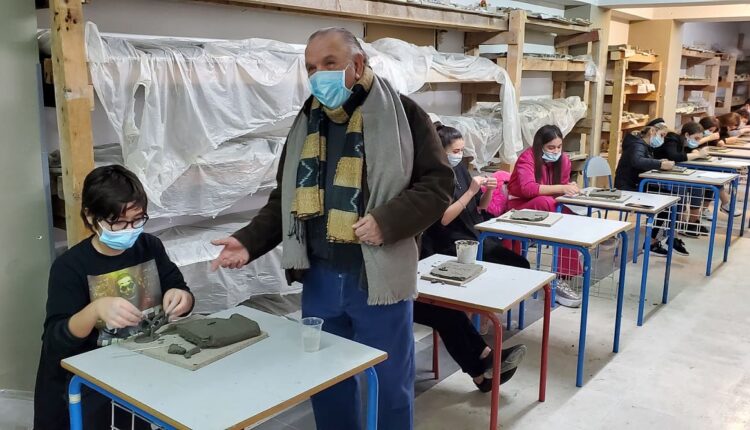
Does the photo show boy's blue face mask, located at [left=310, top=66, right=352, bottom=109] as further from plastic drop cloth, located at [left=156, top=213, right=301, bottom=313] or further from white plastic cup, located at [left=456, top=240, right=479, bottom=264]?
plastic drop cloth, located at [left=156, top=213, right=301, bottom=313]

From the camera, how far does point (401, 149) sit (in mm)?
1740

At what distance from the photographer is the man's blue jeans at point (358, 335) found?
1.80m

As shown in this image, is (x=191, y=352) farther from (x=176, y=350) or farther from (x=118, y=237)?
(x=118, y=237)

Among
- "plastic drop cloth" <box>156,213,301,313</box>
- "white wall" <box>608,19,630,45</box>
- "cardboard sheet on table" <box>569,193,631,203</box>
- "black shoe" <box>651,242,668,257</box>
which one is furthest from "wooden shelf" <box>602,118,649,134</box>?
"plastic drop cloth" <box>156,213,301,313</box>

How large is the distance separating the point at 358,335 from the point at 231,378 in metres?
0.49

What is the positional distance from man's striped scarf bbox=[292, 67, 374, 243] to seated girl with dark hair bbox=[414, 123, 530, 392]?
0.77 metres

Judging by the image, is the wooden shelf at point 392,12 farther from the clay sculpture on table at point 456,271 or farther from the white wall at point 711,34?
the white wall at point 711,34

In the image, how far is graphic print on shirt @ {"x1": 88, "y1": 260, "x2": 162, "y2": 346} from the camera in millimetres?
1713

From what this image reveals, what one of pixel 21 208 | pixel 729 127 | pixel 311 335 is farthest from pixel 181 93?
pixel 729 127

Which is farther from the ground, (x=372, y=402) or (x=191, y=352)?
(x=191, y=352)

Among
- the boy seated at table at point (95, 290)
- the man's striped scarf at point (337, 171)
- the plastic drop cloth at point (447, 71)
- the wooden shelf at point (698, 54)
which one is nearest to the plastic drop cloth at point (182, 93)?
the boy seated at table at point (95, 290)

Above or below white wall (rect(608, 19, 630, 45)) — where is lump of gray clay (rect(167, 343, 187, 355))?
below

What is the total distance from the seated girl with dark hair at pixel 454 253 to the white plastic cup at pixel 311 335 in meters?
1.00

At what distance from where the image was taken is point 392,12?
3.82 metres
